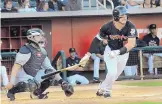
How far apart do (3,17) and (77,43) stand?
9.51 feet

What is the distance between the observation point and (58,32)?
19000mm

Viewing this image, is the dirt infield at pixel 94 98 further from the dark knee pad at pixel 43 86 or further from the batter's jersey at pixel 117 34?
the batter's jersey at pixel 117 34

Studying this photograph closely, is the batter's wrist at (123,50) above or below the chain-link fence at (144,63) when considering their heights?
above

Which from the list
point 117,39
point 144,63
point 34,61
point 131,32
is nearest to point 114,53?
point 117,39

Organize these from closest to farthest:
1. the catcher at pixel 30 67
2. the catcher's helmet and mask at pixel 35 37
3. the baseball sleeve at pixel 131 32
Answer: the catcher at pixel 30 67 → the catcher's helmet and mask at pixel 35 37 → the baseball sleeve at pixel 131 32

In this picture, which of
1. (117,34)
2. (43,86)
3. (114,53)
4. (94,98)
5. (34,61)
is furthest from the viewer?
(94,98)

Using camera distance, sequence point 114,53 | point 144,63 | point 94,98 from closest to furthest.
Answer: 1. point 114,53
2. point 94,98
3. point 144,63

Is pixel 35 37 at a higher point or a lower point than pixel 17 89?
higher

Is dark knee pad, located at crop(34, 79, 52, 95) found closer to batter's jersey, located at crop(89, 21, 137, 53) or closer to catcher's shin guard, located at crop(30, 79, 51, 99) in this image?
catcher's shin guard, located at crop(30, 79, 51, 99)

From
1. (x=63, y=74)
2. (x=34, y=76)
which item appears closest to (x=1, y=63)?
(x=63, y=74)

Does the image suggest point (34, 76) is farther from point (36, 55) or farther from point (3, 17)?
point (3, 17)

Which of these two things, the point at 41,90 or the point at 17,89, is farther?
the point at 41,90

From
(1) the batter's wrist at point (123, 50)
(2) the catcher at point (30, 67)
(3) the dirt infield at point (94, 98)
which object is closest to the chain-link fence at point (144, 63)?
(3) the dirt infield at point (94, 98)

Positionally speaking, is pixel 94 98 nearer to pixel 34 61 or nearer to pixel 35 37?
pixel 34 61
